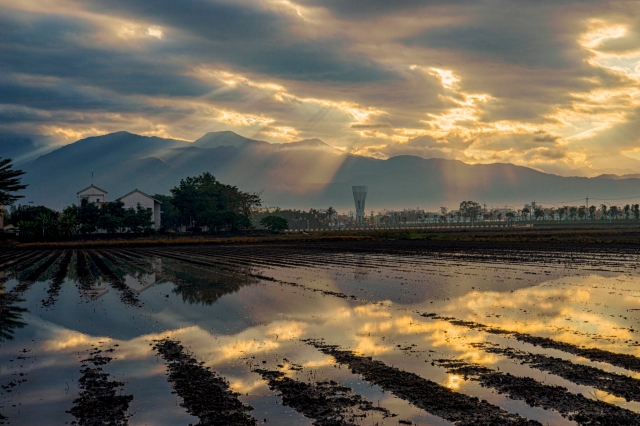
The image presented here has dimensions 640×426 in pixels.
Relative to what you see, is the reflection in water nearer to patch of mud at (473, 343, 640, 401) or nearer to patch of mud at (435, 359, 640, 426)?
patch of mud at (435, 359, 640, 426)

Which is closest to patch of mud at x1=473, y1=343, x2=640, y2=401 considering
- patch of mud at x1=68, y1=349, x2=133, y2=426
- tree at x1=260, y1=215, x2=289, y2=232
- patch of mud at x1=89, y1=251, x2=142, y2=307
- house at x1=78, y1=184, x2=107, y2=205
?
patch of mud at x1=68, y1=349, x2=133, y2=426

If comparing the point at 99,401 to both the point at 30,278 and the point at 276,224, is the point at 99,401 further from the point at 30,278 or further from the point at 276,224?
the point at 276,224

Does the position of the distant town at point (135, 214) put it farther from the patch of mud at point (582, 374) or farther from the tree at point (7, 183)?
the patch of mud at point (582, 374)

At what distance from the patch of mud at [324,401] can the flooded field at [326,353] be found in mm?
43

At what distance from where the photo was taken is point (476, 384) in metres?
13.4

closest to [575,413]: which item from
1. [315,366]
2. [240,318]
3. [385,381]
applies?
[385,381]

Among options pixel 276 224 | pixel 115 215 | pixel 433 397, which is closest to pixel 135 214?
pixel 115 215

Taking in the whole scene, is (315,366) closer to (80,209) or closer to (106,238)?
(106,238)

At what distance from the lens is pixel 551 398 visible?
12.2 metres

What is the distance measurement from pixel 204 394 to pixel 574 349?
10.0 m

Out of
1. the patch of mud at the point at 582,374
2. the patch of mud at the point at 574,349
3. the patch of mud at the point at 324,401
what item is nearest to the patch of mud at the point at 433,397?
the patch of mud at the point at 324,401

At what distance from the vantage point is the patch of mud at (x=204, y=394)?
11.3m

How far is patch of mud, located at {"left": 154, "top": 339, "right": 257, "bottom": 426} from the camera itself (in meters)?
11.3

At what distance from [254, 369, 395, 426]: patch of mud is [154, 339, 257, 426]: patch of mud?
99 cm
